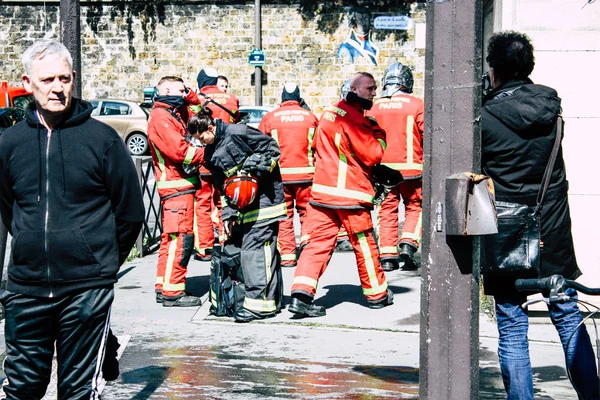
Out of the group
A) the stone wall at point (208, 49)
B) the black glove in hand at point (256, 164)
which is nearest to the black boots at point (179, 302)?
the black glove in hand at point (256, 164)

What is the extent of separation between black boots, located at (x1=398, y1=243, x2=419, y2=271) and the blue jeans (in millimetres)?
4613

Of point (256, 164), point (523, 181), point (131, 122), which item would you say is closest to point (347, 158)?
point (256, 164)

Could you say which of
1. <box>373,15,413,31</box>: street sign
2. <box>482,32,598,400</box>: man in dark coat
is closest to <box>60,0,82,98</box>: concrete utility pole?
<box>482,32,598,400</box>: man in dark coat

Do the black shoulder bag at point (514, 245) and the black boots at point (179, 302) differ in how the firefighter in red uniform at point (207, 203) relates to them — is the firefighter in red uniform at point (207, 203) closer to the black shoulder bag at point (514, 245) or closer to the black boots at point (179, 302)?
the black boots at point (179, 302)

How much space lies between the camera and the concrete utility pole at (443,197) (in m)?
4.15

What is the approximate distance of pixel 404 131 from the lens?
32.1 ft

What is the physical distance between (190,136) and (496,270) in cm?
378

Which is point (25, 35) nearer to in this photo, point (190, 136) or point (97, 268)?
point (190, 136)

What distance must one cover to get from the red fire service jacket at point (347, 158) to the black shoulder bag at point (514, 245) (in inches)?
109

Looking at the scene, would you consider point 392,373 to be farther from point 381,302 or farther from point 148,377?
point 381,302

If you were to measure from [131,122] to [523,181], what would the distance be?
2122 cm

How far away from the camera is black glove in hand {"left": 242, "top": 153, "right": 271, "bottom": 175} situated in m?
7.61

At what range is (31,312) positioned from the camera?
170 inches

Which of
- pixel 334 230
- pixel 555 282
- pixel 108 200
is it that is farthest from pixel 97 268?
pixel 334 230
